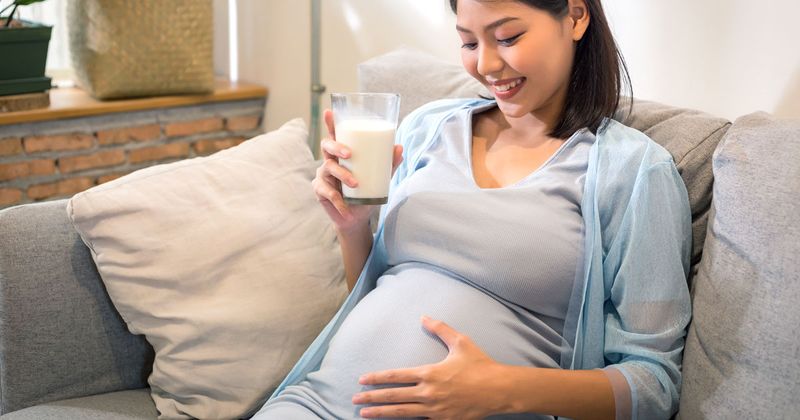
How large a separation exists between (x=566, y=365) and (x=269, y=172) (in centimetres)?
69

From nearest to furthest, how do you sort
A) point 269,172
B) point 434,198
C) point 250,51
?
point 434,198 → point 269,172 → point 250,51

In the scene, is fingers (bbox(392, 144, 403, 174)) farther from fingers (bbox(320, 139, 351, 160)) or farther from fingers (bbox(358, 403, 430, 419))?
fingers (bbox(358, 403, 430, 419))

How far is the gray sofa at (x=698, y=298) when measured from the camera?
1.10 m

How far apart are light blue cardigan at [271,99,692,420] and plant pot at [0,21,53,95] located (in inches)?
72.1

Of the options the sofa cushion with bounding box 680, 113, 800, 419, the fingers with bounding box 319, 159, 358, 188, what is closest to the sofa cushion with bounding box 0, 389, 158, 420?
the fingers with bounding box 319, 159, 358, 188

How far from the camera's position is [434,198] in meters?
1.38

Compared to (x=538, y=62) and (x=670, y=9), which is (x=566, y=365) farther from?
(x=670, y=9)

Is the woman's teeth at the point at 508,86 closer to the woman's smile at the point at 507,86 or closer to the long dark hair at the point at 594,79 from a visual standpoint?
the woman's smile at the point at 507,86

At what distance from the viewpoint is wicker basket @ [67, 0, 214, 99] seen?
2604 mm

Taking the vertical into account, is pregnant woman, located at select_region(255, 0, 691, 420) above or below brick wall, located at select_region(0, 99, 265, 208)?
above

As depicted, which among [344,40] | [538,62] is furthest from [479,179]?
[344,40]

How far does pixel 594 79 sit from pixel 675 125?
156 millimetres

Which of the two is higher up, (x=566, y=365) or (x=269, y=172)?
(x=269, y=172)

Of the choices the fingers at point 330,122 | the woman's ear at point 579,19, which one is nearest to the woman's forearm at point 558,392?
the fingers at point 330,122
